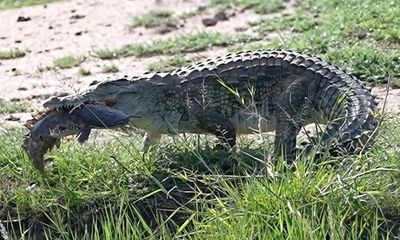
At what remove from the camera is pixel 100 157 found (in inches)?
234

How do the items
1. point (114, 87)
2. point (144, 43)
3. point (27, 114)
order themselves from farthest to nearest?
point (144, 43) < point (27, 114) < point (114, 87)

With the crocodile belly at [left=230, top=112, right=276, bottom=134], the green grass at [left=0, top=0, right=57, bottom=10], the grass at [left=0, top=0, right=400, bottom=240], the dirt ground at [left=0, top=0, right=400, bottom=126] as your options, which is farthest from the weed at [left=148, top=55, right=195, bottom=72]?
the green grass at [left=0, top=0, right=57, bottom=10]

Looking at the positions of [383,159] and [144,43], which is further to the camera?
[144,43]

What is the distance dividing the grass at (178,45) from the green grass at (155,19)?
91cm

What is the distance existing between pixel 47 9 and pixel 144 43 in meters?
2.68

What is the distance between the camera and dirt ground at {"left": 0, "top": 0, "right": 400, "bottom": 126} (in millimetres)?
8648

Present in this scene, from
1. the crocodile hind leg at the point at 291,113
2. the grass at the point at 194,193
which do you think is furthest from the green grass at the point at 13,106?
the crocodile hind leg at the point at 291,113

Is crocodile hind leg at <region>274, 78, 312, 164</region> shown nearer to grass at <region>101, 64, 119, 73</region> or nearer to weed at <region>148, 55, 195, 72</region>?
weed at <region>148, 55, 195, 72</region>

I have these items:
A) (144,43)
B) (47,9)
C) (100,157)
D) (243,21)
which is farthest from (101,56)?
(100,157)

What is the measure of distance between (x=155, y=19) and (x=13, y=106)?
307 cm

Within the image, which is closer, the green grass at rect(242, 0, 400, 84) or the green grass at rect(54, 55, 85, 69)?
the green grass at rect(242, 0, 400, 84)

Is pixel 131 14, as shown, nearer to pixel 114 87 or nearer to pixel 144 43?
pixel 144 43

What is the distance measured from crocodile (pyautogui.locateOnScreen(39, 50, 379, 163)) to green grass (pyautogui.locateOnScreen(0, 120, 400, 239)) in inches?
6.9

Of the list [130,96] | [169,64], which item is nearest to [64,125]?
[130,96]
